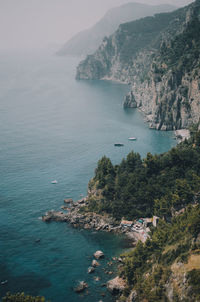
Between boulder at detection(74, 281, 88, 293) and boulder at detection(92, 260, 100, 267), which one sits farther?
boulder at detection(92, 260, 100, 267)

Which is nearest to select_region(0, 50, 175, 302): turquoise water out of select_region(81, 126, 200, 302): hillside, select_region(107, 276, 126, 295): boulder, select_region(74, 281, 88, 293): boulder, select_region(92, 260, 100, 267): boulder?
select_region(74, 281, 88, 293): boulder

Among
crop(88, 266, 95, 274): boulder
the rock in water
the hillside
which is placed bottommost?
crop(88, 266, 95, 274): boulder

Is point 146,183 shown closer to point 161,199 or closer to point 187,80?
point 161,199

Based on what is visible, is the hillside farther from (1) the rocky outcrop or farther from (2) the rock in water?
(1) the rocky outcrop

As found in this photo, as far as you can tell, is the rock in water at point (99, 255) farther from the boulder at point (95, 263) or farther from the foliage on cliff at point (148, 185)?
the foliage on cliff at point (148, 185)

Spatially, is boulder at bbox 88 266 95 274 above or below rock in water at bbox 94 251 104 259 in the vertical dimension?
below

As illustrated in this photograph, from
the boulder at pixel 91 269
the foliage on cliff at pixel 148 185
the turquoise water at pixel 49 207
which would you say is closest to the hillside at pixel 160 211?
the foliage on cliff at pixel 148 185

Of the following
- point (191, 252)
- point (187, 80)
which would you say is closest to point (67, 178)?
point (191, 252)
